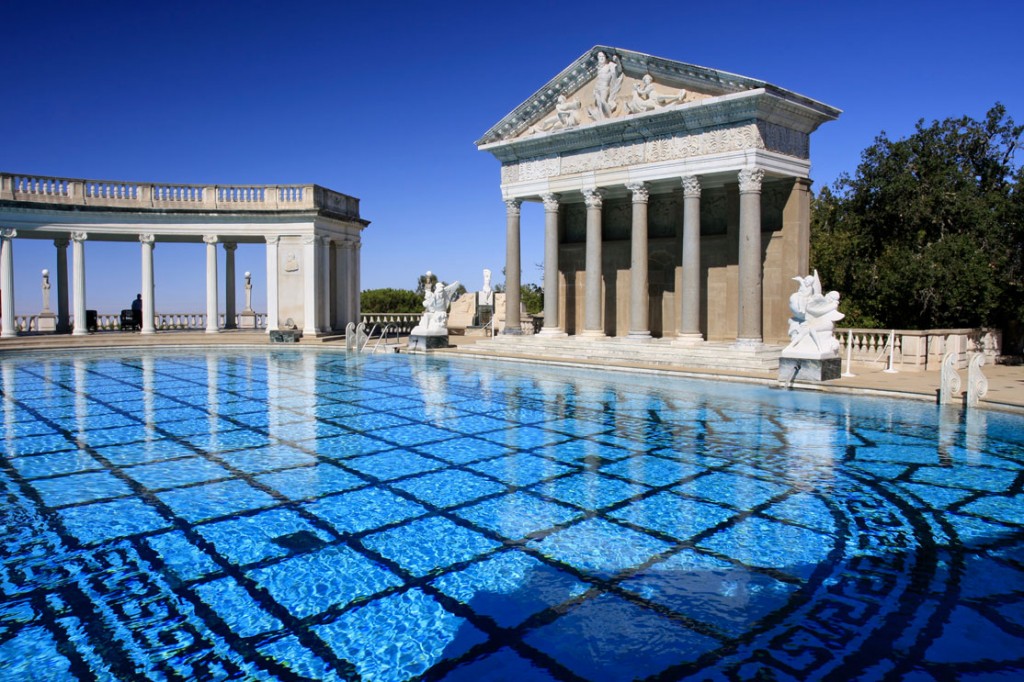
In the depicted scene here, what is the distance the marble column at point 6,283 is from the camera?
27406 mm

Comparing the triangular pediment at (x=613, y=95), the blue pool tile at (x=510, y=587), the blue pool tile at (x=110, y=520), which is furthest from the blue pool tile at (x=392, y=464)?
the triangular pediment at (x=613, y=95)

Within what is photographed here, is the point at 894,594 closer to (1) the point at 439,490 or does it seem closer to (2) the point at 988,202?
(1) the point at 439,490

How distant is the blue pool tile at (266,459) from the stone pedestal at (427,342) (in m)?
15.9

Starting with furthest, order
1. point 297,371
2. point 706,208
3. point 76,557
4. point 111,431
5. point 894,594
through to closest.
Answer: point 706,208 → point 297,371 → point 111,431 → point 76,557 → point 894,594

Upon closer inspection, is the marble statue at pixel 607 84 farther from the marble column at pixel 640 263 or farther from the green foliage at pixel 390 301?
the green foliage at pixel 390 301

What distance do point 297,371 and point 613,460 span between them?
1326 cm

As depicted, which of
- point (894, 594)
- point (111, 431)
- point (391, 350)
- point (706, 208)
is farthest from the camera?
point (391, 350)

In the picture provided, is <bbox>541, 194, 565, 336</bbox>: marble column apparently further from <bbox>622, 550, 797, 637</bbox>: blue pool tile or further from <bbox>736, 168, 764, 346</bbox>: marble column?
<bbox>622, 550, 797, 637</bbox>: blue pool tile

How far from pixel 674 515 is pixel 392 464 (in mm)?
3830

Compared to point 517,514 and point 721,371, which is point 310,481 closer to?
point 517,514

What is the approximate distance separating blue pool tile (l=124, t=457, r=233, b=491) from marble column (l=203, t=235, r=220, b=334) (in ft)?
75.1

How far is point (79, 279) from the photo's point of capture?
94.7 feet

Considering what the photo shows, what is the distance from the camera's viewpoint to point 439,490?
8.12m

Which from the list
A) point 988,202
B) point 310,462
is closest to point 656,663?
point 310,462
